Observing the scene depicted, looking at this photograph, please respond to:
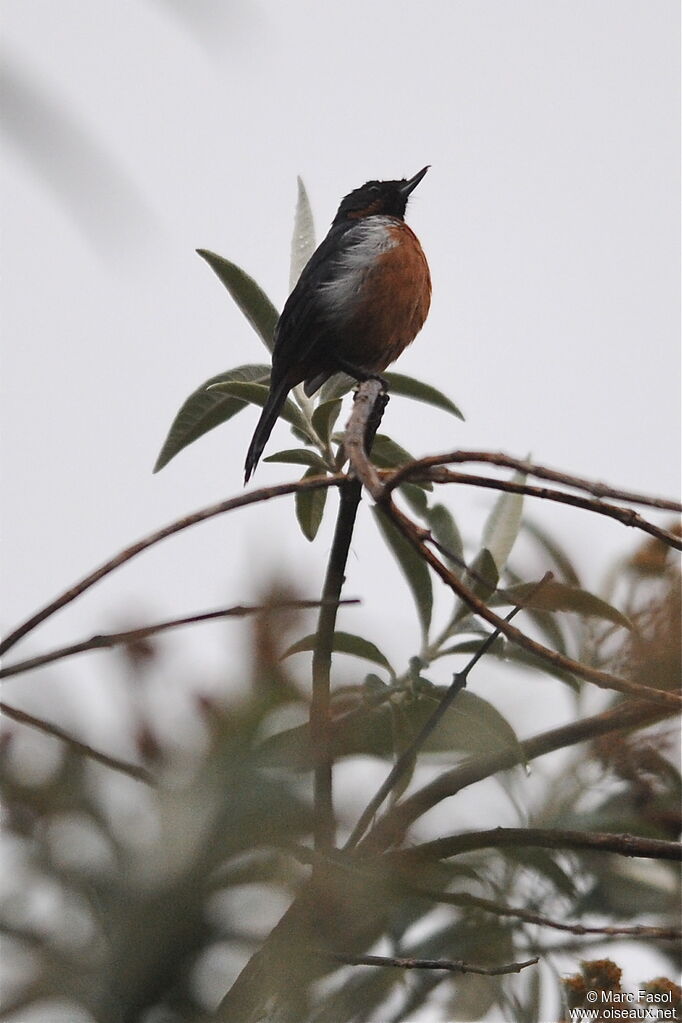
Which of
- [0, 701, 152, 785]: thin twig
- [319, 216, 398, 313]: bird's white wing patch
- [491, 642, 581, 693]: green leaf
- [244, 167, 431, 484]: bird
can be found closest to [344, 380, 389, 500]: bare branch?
[491, 642, 581, 693]: green leaf

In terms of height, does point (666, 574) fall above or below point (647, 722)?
above

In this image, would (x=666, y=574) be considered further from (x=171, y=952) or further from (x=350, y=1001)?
(x=171, y=952)

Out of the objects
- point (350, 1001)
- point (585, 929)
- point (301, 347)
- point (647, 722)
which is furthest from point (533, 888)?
point (301, 347)

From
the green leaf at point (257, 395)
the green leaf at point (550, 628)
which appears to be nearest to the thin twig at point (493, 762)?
the green leaf at point (550, 628)

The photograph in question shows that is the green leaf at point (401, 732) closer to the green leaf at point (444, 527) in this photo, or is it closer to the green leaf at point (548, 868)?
the green leaf at point (548, 868)

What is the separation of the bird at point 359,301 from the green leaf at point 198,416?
1.21m

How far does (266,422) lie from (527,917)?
2025mm

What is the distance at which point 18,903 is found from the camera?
Answer: 26.9 inches

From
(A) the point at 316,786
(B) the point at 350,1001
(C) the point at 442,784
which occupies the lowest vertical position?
(B) the point at 350,1001

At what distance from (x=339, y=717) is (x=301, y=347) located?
346cm

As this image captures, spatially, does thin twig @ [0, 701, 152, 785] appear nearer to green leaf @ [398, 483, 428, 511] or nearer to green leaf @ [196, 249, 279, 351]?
green leaf @ [398, 483, 428, 511]

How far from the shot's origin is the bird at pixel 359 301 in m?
4.41

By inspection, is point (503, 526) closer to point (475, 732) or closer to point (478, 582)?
point (478, 582)

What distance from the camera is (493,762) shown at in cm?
150
